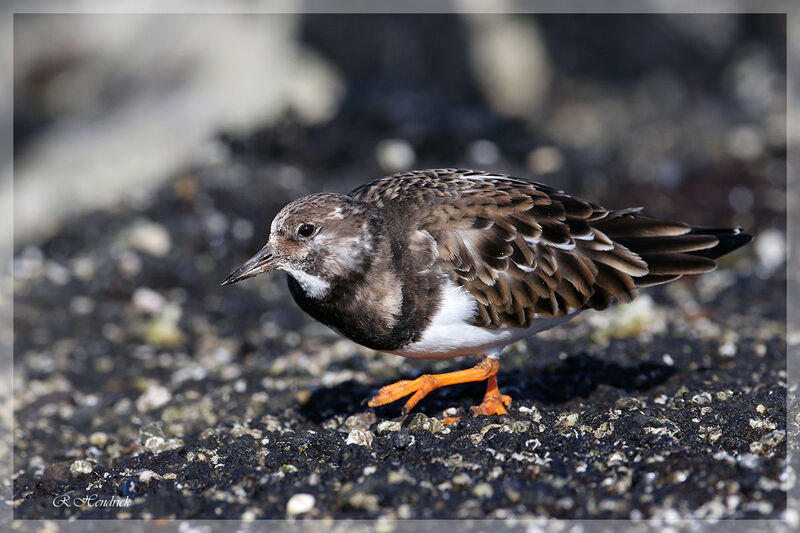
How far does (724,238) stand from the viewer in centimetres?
486

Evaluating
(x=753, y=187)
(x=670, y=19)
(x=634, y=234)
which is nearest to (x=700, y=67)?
(x=670, y=19)

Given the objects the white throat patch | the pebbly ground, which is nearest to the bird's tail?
the pebbly ground

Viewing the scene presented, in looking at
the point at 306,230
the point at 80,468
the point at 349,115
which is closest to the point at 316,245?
the point at 306,230

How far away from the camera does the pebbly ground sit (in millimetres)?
3744

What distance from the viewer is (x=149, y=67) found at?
9109 mm

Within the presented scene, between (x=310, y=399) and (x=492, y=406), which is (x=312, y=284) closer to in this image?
(x=492, y=406)

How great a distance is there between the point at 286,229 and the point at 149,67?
5472 millimetres

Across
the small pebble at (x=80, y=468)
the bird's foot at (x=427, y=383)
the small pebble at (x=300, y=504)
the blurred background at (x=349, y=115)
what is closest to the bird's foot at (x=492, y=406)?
the bird's foot at (x=427, y=383)

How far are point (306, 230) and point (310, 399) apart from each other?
1497mm

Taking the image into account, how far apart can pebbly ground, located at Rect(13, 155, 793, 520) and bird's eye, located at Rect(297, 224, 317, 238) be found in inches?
40.3

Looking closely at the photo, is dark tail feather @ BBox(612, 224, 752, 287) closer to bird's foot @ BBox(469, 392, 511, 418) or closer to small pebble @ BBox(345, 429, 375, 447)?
bird's foot @ BBox(469, 392, 511, 418)

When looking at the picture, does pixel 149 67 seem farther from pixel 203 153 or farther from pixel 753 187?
pixel 753 187

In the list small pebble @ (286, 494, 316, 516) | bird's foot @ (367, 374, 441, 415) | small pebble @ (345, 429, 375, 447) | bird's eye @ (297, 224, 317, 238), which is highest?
bird's eye @ (297, 224, 317, 238)

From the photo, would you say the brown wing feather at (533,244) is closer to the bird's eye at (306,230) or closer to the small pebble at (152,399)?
the bird's eye at (306,230)
